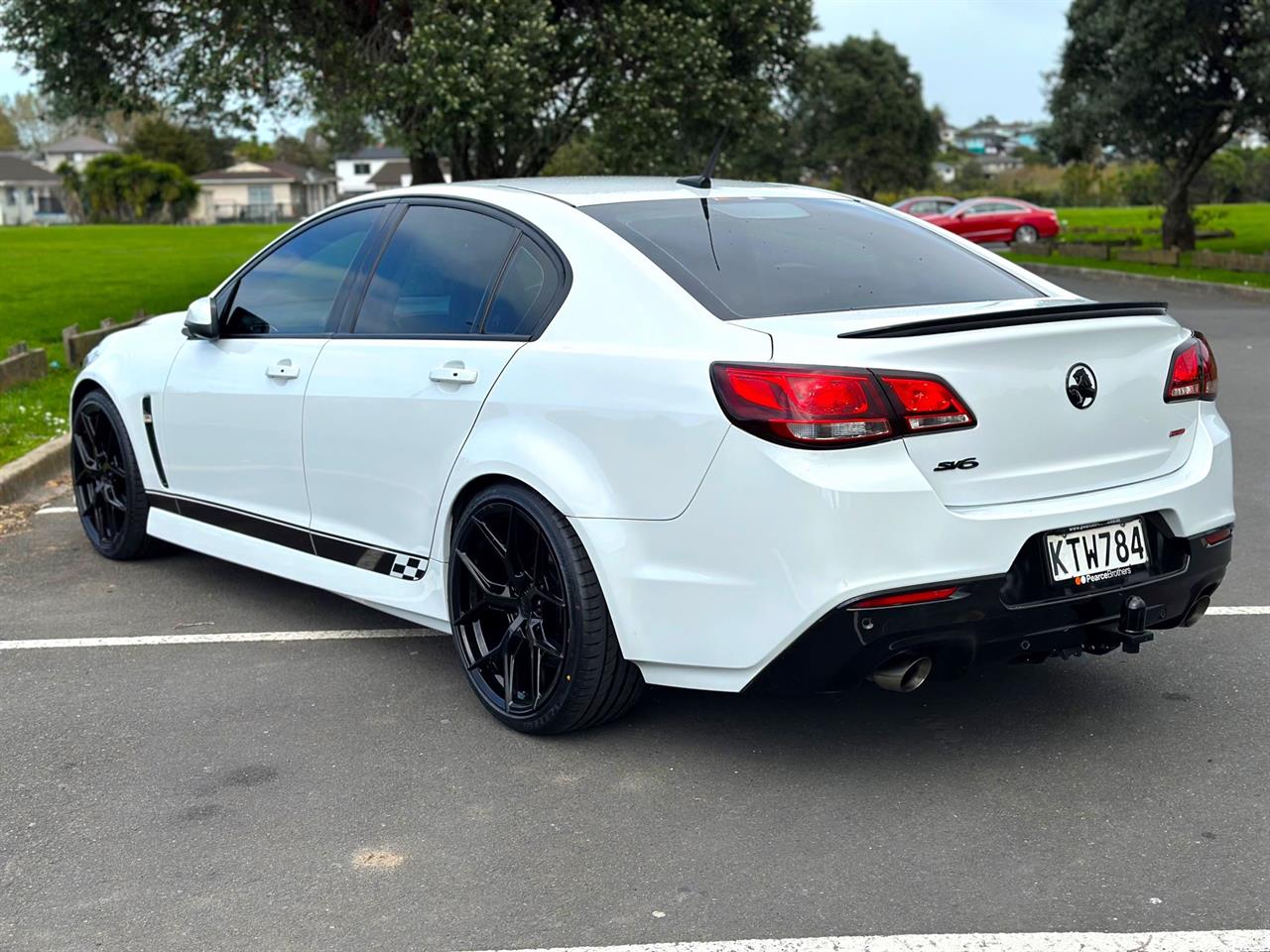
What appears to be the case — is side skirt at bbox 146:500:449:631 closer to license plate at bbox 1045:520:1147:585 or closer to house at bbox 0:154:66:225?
license plate at bbox 1045:520:1147:585

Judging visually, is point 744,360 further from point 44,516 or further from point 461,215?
point 44,516

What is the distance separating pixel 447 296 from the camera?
16.1 feet

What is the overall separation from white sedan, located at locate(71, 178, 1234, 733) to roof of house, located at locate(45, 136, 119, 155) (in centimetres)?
14589

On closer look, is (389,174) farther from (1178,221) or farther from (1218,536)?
(1218,536)

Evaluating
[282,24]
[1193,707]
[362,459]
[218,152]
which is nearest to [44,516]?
[362,459]

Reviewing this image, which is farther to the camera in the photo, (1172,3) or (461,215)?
(1172,3)

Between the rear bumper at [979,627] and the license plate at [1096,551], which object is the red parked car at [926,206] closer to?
the license plate at [1096,551]

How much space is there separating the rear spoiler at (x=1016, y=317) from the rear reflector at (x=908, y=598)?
2.15 ft

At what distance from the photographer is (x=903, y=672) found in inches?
153

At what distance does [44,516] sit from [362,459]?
364cm

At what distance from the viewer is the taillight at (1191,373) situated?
4293 mm

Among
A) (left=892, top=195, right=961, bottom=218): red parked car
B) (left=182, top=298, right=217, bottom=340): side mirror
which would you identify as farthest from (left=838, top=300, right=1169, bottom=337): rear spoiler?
(left=892, top=195, right=961, bottom=218): red parked car

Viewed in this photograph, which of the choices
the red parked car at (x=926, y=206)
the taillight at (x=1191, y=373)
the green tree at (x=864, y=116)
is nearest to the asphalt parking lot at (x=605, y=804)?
the taillight at (x=1191, y=373)

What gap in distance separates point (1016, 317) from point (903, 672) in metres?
0.99
